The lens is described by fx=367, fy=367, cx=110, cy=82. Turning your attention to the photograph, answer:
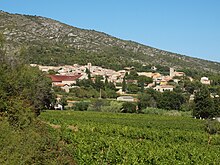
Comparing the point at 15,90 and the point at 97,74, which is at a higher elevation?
the point at 97,74

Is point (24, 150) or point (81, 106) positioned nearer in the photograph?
point (24, 150)

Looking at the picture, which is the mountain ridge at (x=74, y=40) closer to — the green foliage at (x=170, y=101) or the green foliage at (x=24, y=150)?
the green foliage at (x=170, y=101)

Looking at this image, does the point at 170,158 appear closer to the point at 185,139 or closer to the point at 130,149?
the point at 130,149

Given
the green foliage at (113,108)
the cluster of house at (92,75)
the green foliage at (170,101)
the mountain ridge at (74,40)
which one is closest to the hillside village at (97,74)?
the cluster of house at (92,75)

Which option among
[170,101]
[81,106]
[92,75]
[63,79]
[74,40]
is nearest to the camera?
[81,106]

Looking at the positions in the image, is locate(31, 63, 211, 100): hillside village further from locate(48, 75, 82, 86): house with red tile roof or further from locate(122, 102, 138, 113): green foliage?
locate(122, 102, 138, 113): green foliage

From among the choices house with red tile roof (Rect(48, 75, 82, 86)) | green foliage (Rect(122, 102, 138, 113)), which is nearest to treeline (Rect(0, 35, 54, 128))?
green foliage (Rect(122, 102, 138, 113))

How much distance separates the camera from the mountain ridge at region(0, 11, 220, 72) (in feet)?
475

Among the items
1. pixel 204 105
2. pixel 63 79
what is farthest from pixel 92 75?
pixel 204 105

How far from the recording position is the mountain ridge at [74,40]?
144925 mm

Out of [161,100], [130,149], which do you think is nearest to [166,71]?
[161,100]

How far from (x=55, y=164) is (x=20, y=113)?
8.14 m

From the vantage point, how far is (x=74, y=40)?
16638cm

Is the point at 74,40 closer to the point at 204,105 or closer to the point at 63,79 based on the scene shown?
the point at 63,79
